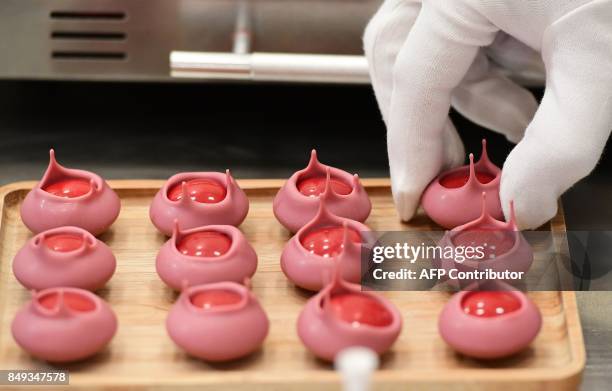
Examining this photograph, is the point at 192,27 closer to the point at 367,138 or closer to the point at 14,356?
the point at 367,138

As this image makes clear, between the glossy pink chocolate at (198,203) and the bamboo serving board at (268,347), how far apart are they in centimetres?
3

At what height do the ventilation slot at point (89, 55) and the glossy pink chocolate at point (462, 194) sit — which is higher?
the glossy pink chocolate at point (462, 194)

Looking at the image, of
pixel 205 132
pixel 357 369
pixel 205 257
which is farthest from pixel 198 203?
pixel 357 369

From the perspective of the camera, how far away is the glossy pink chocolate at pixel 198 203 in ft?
2.97

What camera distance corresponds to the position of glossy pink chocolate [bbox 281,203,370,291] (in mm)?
840

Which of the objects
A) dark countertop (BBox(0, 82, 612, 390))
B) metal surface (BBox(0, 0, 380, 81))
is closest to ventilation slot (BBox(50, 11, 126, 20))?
metal surface (BBox(0, 0, 380, 81))

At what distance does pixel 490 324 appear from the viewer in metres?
0.77

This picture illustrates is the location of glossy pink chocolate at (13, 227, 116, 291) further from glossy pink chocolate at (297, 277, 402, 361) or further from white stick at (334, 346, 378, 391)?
white stick at (334, 346, 378, 391)

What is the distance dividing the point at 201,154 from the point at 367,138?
7.1 inches

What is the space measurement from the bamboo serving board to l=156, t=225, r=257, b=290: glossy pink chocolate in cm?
3

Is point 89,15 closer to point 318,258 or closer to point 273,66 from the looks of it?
point 273,66

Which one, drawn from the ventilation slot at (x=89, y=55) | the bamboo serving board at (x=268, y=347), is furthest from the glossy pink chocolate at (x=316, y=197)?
the ventilation slot at (x=89, y=55)

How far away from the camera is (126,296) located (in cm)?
87

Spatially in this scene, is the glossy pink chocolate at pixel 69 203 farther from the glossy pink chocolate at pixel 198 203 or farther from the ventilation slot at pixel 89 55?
the ventilation slot at pixel 89 55
